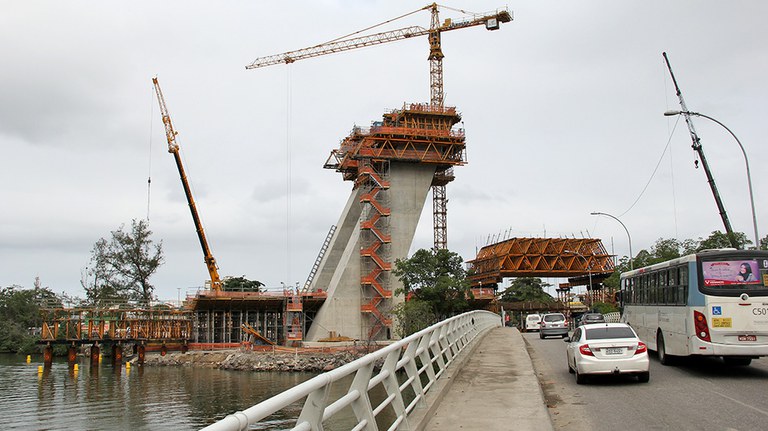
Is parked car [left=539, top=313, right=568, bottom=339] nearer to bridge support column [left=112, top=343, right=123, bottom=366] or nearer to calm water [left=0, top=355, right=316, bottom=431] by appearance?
calm water [left=0, top=355, right=316, bottom=431]

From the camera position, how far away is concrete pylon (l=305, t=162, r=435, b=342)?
7881 centimetres

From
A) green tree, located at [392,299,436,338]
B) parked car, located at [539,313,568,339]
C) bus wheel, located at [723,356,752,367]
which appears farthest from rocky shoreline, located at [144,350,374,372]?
bus wheel, located at [723,356,752,367]

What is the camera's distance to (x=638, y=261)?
73188 mm

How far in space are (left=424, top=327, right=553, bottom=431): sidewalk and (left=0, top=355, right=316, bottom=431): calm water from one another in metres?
14.9

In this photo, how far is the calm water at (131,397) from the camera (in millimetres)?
34969

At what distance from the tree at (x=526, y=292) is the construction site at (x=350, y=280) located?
105 feet

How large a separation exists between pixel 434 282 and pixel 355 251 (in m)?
10.5

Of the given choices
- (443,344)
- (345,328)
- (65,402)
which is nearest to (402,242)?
(345,328)

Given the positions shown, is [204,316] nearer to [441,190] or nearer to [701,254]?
[441,190]

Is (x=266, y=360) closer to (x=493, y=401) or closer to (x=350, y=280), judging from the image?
(x=350, y=280)

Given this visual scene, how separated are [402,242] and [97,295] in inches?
1927

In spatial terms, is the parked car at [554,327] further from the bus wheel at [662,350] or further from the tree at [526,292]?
the tree at [526,292]

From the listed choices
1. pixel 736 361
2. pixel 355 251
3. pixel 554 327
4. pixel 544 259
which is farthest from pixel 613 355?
pixel 544 259

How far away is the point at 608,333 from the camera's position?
16578 mm
